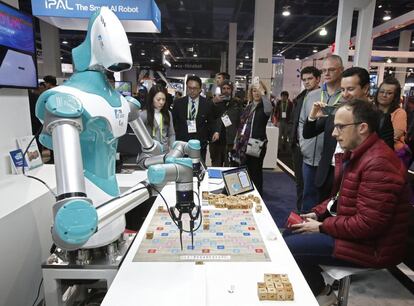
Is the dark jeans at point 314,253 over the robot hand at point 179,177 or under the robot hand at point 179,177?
under

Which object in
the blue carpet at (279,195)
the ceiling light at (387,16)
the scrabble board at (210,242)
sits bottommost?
the blue carpet at (279,195)

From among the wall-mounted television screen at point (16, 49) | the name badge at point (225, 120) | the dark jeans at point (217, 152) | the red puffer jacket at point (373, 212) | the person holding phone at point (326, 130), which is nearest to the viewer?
the red puffer jacket at point (373, 212)

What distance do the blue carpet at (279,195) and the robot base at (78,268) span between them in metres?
2.25

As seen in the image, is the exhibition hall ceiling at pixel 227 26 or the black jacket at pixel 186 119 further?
the exhibition hall ceiling at pixel 227 26

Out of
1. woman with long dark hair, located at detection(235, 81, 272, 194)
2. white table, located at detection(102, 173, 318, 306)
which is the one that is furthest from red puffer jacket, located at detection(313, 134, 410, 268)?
woman with long dark hair, located at detection(235, 81, 272, 194)

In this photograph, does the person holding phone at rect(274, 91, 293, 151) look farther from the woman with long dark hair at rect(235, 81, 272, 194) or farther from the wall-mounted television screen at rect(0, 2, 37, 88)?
the wall-mounted television screen at rect(0, 2, 37, 88)

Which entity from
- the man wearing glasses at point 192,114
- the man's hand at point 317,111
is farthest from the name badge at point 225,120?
the man's hand at point 317,111

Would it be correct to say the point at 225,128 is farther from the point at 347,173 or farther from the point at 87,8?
the point at 347,173

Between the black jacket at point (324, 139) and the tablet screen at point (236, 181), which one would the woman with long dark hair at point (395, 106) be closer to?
the black jacket at point (324, 139)

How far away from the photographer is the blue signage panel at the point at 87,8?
6.55ft

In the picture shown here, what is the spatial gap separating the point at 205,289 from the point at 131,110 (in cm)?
78

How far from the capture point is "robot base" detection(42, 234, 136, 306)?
1133mm

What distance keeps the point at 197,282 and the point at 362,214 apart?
83 centimetres

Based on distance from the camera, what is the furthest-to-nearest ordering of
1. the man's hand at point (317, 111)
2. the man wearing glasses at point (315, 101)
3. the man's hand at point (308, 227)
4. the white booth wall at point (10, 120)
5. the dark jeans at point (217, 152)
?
the dark jeans at point (217, 152), the man wearing glasses at point (315, 101), the man's hand at point (317, 111), the white booth wall at point (10, 120), the man's hand at point (308, 227)
